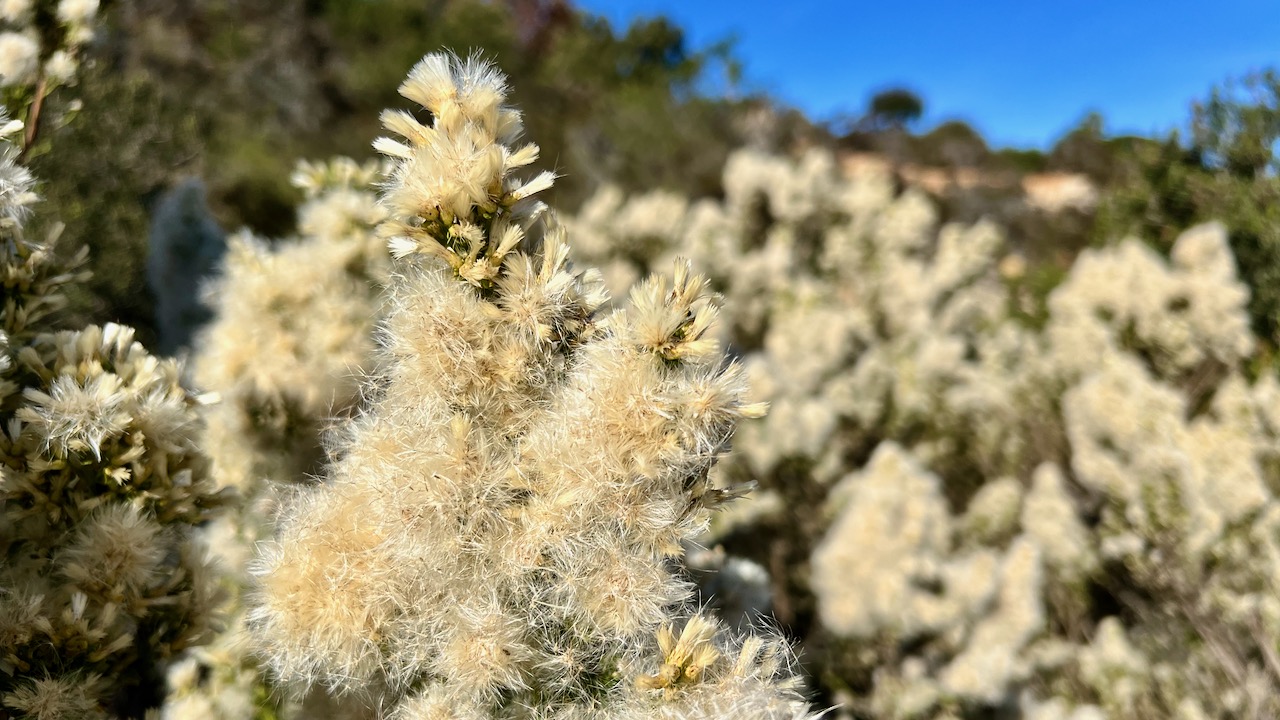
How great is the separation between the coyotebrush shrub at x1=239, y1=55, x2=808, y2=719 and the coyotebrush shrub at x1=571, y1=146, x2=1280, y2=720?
1.92 m

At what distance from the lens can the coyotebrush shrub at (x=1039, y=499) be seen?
2988 mm

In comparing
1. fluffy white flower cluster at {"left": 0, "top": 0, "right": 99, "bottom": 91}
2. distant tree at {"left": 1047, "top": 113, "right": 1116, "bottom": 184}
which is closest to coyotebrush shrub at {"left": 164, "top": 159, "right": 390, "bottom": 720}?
fluffy white flower cluster at {"left": 0, "top": 0, "right": 99, "bottom": 91}

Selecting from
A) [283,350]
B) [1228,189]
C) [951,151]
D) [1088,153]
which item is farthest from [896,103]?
[283,350]

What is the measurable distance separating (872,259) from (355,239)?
544cm

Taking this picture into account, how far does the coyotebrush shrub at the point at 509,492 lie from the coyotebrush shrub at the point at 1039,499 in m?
1.92

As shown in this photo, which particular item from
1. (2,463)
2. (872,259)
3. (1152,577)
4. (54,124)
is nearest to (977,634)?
(1152,577)

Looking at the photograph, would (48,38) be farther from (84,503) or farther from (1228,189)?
(1228,189)

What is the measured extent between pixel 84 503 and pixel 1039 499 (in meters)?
3.54

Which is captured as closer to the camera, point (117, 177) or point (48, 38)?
point (48, 38)

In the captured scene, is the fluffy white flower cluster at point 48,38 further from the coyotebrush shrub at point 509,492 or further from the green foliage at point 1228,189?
the green foliage at point 1228,189

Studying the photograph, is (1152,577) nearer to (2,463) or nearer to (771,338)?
(771,338)

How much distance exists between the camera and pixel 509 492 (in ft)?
Result: 3.77

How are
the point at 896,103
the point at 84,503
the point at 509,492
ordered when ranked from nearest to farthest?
the point at 509,492 → the point at 84,503 → the point at 896,103

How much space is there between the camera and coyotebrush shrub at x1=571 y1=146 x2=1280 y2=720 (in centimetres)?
299
